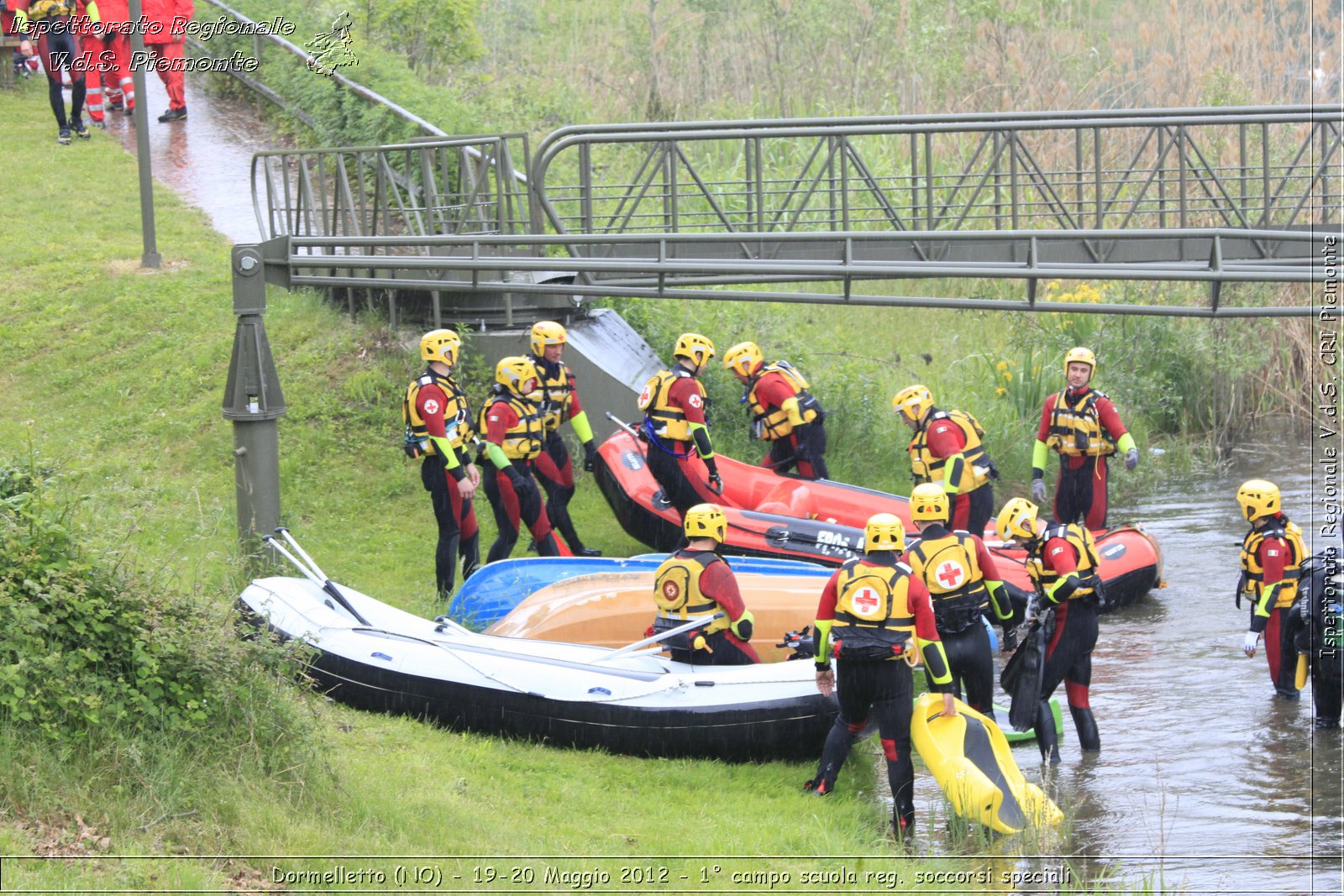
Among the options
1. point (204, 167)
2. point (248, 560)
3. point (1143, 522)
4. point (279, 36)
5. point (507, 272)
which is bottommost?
point (1143, 522)

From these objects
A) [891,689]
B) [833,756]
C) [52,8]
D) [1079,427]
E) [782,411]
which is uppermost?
[52,8]

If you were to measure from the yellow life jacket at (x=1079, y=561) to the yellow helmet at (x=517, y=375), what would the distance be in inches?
181

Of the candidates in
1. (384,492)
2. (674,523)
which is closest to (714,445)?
(674,523)

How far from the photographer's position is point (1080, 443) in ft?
42.1

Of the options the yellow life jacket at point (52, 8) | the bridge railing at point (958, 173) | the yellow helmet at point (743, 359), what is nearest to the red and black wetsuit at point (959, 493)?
the yellow helmet at point (743, 359)

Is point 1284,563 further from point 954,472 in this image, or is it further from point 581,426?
point 581,426

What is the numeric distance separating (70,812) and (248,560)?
4.63 meters

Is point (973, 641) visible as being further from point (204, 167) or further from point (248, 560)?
point (204, 167)

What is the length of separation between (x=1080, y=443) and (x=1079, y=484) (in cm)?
45

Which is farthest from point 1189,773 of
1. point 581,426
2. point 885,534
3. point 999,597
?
point 581,426

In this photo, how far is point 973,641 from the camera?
946 cm

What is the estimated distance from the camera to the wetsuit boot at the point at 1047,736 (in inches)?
375

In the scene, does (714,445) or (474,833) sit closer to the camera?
(474,833)

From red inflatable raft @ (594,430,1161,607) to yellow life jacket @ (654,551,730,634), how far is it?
3.18 metres
